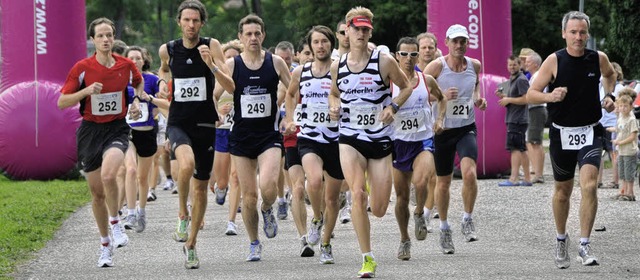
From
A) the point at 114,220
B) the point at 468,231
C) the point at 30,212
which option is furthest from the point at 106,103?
the point at 30,212

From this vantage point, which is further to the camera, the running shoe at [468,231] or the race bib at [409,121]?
the running shoe at [468,231]

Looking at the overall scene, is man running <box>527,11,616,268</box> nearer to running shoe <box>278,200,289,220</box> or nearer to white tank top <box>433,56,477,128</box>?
white tank top <box>433,56,477,128</box>

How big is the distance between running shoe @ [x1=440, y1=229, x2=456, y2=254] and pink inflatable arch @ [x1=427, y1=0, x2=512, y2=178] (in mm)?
9329

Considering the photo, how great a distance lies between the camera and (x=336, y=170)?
1111 cm

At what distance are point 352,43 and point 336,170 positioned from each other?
1175 millimetres

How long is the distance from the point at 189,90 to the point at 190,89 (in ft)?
0.04

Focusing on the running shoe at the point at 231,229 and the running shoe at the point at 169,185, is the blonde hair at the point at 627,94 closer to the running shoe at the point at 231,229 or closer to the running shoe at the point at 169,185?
the running shoe at the point at 231,229

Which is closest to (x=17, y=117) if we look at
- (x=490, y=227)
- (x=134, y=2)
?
(x=490, y=227)

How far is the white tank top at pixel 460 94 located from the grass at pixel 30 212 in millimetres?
3800

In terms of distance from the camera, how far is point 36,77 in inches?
842

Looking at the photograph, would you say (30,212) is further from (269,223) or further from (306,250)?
(306,250)

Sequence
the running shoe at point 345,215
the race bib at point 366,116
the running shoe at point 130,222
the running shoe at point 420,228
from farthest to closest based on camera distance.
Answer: the running shoe at point 345,215, the running shoe at point 130,222, the running shoe at point 420,228, the race bib at point 366,116

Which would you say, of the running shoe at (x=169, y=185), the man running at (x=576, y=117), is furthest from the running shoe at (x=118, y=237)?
the running shoe at (x=169, y=185)

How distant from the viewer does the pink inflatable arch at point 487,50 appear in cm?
2092
